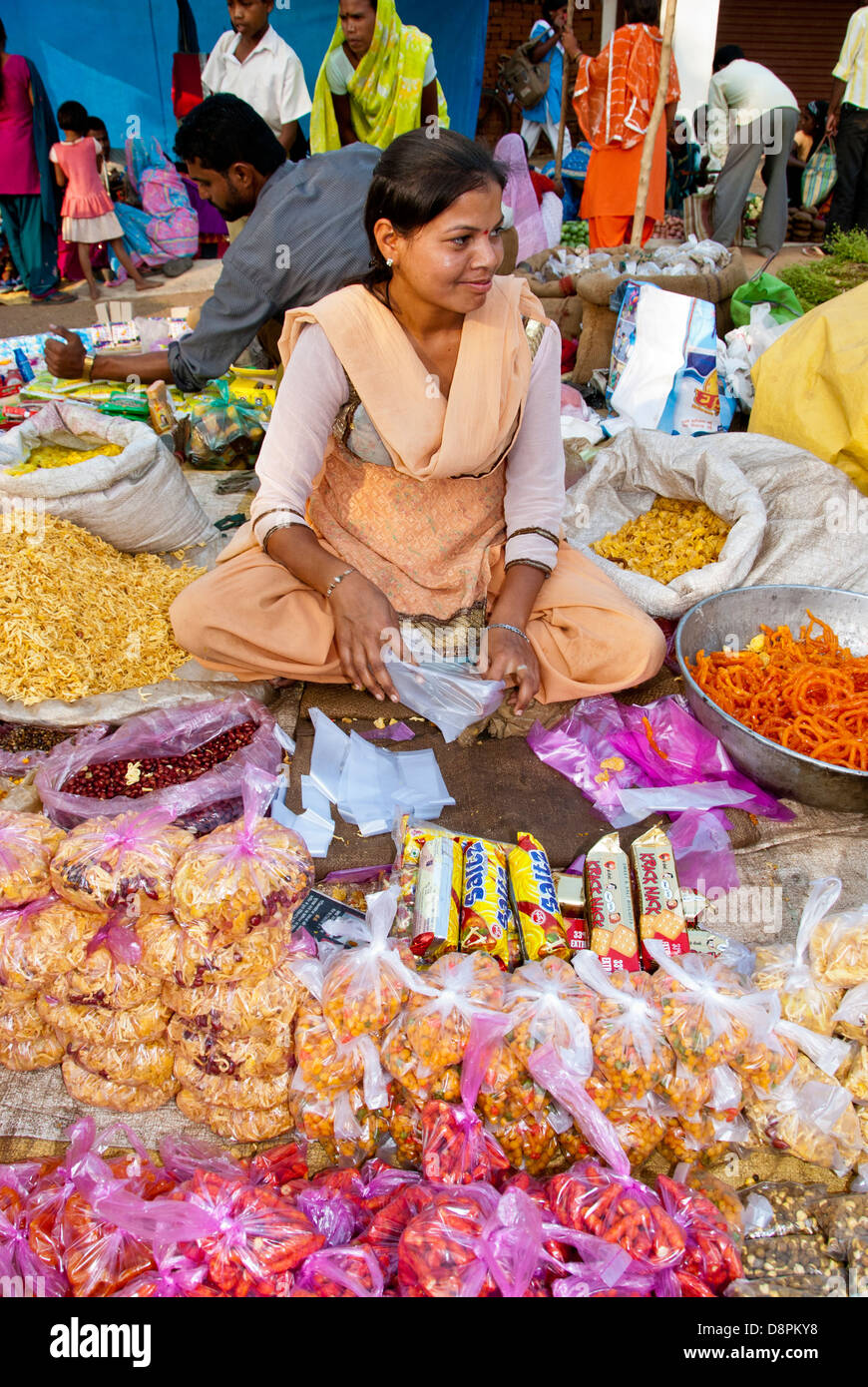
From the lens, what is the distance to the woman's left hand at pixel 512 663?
220 cm

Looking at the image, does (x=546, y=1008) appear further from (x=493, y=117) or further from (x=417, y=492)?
(x=493, y=117)

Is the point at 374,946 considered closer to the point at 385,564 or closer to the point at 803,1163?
the point at 803,1163

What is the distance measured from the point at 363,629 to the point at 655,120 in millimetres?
4558

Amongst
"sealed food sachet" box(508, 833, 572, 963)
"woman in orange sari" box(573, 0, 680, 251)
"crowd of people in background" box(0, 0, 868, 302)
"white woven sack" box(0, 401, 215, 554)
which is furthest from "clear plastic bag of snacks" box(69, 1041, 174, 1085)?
"woman in orange sari" box(573, 0, 680, 251)

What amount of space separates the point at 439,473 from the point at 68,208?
6.19 metres

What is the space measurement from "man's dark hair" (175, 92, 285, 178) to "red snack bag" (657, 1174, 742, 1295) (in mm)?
3461

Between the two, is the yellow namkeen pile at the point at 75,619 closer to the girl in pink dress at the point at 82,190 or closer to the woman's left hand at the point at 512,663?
the woman's left hand at the point at 512,663

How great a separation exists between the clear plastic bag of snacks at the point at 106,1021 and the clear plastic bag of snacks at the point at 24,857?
0.22m

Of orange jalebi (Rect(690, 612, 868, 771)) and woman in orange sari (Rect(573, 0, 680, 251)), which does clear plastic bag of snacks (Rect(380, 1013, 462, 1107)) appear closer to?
orange jalebi (Rect(690, 612, 868, 771))

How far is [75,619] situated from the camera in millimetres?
2525

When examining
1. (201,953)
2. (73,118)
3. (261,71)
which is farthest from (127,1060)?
(73,118)

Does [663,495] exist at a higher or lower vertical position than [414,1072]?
higher

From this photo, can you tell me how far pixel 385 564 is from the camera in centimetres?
241
